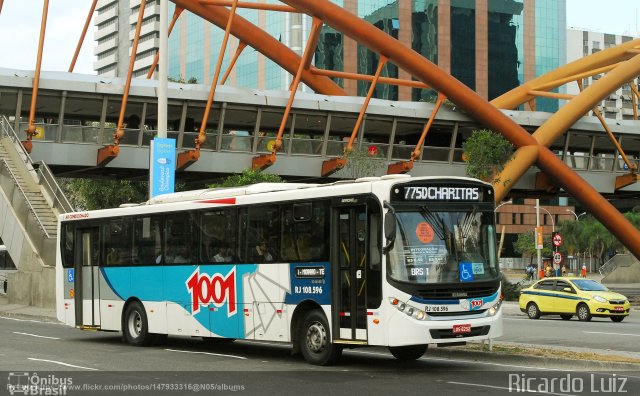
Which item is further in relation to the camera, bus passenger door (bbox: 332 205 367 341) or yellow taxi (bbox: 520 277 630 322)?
yellow taxi (bbox: 520 277 630 322)

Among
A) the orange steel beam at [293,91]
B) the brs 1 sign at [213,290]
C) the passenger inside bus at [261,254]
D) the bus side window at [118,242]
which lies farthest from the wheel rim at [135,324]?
the orange steel beam at [293,91]

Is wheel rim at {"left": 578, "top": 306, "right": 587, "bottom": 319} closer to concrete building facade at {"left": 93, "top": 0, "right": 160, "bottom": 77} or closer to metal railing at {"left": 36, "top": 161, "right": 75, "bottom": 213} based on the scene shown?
metal railing at {"left": 36, "top": 161, "right": 75, "bottom": 213}

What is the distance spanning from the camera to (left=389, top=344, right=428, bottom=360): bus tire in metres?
17.6

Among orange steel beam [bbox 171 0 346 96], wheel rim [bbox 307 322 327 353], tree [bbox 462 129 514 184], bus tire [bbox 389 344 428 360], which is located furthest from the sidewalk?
tree [bbox 462 129 514 184]

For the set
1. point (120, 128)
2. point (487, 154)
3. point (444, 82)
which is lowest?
point (487, 154)

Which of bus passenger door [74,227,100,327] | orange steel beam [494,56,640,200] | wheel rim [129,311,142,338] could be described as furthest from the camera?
orange steel beam [494,56,640,200]

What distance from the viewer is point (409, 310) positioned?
619 inches

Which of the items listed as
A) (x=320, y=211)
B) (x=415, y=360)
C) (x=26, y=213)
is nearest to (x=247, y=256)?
(x=320, y=211)

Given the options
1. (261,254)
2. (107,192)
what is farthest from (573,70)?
(261,254)

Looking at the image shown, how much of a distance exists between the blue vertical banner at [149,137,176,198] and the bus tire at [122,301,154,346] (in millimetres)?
5701

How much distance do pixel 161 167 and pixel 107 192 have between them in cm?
3932

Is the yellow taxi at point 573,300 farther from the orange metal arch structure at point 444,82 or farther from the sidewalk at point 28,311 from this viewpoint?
the orange metal arch structure at point 444,82

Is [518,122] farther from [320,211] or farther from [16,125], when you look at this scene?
[320,211]

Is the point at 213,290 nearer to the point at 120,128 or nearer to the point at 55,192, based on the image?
the point at 55,192
